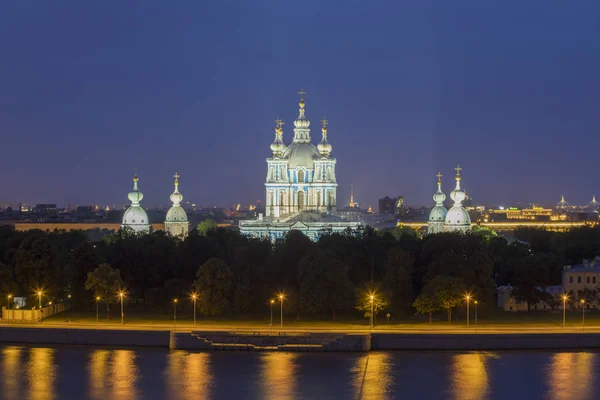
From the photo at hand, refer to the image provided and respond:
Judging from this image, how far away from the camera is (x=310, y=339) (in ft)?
187

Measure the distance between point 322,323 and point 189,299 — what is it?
7226mm

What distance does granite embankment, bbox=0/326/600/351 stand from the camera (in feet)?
185

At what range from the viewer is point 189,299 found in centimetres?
6581

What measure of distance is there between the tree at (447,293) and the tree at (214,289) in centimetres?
925

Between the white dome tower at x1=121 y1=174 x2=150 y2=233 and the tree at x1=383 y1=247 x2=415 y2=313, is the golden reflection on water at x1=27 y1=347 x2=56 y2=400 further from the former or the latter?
the white dome tower at x1=121 y1=174 x2=150 y2=233

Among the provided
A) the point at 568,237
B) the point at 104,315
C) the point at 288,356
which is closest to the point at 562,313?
the point at 288,356

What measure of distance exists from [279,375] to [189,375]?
3358mm

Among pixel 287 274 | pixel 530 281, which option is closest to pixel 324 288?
pixel 287 274

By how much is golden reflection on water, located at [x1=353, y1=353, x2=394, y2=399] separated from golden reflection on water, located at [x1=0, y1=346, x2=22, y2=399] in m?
12.1

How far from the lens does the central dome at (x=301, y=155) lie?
107 metres

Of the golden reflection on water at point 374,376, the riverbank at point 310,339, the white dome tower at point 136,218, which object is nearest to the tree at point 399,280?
the riverbank at point 310,339

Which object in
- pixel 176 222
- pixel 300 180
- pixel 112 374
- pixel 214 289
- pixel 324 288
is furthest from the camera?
pixel 176 222

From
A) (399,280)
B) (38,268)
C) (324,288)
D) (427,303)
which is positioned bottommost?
(427,303)

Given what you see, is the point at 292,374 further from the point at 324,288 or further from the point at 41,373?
the point at 324,288
